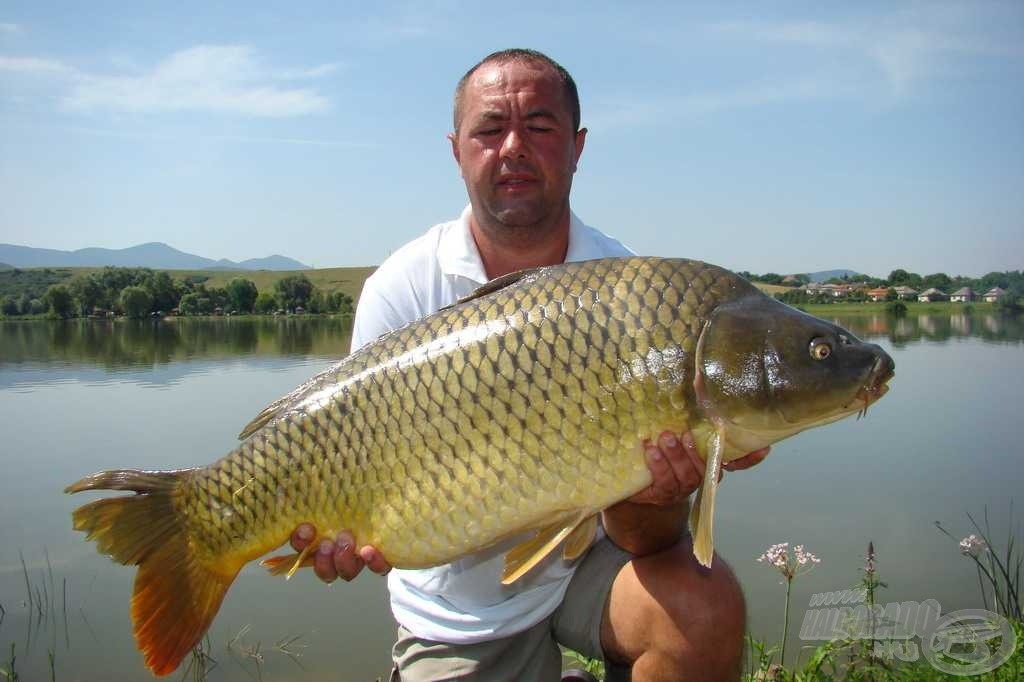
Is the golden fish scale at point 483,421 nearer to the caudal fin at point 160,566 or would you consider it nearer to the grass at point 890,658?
the caudal fin at point 160,566

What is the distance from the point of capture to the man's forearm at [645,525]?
1970 mm

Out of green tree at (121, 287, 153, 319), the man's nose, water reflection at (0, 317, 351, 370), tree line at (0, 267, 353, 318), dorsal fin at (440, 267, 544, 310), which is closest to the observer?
dorsal fin at (440, 267, 544, 310)

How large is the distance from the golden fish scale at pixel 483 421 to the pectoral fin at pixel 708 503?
3.2 inches

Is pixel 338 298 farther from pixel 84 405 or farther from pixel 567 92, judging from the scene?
pixel 567 92

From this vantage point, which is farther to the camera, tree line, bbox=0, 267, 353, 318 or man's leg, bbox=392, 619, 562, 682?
tree line, bbox=0, 267, 353, 318

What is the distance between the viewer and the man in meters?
1.99

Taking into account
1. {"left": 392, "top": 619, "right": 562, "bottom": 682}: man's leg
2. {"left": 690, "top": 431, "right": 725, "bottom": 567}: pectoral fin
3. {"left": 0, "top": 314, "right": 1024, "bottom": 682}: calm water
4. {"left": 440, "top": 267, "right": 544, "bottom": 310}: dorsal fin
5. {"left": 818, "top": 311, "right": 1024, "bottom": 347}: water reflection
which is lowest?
{"left": 0, "top": 314, "right": 1024, "bottom": 682}: calm water

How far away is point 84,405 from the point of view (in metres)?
12.4

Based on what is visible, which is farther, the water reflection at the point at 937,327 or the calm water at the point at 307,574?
the water reflection at the point at 937,327

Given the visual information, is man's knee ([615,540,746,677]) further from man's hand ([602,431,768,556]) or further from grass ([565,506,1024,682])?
grass ([565,506,1024,682])

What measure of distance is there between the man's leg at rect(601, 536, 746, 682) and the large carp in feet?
→ 1.54

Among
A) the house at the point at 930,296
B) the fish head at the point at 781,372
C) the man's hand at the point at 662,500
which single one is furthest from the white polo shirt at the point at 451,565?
the house at the point at 930,296

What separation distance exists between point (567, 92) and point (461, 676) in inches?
65.2

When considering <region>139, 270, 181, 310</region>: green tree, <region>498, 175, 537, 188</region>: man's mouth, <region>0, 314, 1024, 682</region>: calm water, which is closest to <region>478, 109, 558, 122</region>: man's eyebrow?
<region>498, 175, 537, 188</region>: man's mouth
